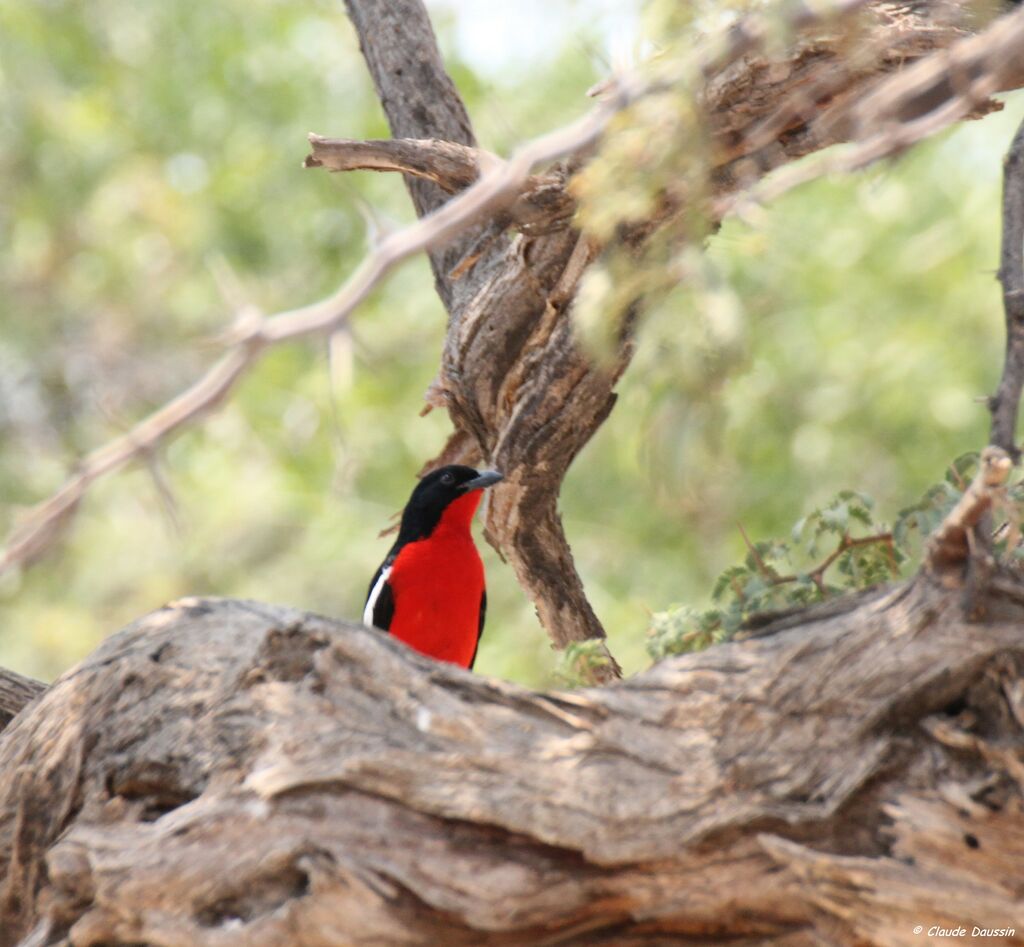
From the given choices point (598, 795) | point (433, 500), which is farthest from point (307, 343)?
point (598, 795)

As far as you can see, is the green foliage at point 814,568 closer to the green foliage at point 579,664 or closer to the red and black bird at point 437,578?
the green foliage at point 579,664

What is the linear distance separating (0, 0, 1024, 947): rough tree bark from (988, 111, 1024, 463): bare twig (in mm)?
14

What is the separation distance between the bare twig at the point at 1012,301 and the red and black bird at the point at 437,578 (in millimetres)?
2417

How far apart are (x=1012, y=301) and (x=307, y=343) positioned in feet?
15.1

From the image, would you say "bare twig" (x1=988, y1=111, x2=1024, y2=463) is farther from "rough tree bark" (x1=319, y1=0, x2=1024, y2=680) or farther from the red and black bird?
the red and black bird

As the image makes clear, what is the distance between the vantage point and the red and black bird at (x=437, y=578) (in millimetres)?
5645

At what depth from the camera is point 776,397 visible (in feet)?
33.1

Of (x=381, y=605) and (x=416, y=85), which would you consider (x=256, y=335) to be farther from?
(x=381, y=605)

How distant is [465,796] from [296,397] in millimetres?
8837

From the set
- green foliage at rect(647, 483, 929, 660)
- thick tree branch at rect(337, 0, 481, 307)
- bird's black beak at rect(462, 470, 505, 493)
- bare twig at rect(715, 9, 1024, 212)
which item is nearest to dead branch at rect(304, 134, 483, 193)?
thick tree branch at rect(337, 0, 481, 307)

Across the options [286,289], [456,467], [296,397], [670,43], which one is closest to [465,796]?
[670,43]

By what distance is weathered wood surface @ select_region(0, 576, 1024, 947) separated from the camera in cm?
278

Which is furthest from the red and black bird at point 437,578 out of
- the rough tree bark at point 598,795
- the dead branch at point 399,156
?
the rough tree bark at point 598,795

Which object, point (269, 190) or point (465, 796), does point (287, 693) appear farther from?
point (269, 190)
